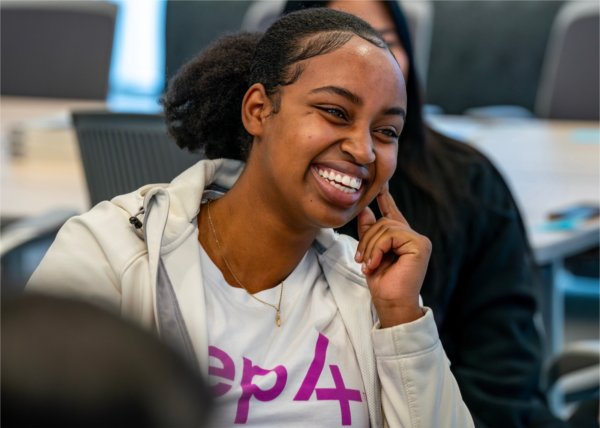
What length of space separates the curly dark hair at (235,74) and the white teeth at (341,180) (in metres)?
0.11

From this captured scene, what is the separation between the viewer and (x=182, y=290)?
109 cm

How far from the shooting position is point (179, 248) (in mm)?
1121

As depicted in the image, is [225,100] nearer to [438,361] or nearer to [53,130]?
[438,361]

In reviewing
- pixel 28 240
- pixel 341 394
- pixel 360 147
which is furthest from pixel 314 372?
pixel 28 240

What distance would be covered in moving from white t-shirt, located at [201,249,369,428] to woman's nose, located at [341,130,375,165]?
0.67 ft

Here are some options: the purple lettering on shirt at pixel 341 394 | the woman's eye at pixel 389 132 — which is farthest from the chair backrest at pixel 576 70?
the purple lettering on shirt at pixel 341 394

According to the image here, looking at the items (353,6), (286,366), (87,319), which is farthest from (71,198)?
(87,319)

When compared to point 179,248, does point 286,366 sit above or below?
below

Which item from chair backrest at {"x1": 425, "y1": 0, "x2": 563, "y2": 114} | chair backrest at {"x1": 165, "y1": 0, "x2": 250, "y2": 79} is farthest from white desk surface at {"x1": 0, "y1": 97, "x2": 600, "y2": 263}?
chair backrest at {"x1": 165, "y1": 0, "x2": 250, "y2": 79}

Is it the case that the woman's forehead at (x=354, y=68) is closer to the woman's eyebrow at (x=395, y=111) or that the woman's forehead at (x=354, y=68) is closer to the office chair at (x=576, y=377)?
the woman's eyebrow at (x=395, y=111)

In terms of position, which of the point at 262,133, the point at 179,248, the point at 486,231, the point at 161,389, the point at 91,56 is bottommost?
the point at 91,56

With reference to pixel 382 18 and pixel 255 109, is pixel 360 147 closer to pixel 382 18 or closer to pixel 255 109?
pixel 255 109

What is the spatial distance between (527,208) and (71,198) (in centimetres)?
111

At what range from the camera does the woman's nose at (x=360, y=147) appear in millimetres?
1093
